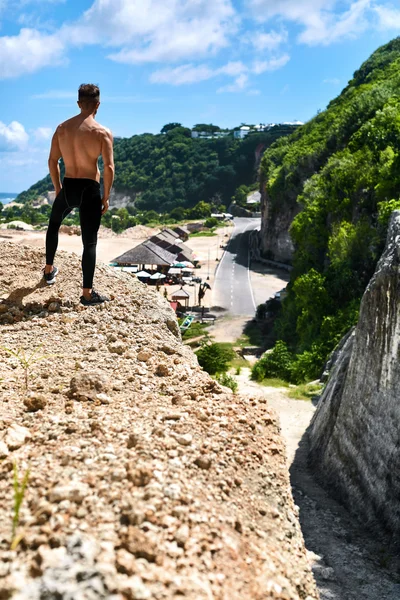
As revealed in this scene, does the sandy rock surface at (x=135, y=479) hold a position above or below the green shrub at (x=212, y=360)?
above

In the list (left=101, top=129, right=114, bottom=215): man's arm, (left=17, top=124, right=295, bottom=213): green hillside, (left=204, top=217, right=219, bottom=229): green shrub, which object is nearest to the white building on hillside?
(left=17, top=124, right=295, bottom=213): green hillside

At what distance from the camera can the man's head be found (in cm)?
761

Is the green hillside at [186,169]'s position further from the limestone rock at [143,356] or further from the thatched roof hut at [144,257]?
the limestone rock at [143,356]

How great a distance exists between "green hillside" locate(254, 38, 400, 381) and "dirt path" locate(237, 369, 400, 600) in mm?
11644

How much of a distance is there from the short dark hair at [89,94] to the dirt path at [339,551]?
7.31 meters

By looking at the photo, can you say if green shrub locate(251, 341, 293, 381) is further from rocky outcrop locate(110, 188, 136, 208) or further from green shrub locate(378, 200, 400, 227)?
rocky outcrop locate(110, 188, 136, 208)

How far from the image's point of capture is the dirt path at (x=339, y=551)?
9336 millimetres

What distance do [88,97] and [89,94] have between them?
4 cm

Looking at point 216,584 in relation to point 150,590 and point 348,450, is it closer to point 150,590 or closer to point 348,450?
point 150,590

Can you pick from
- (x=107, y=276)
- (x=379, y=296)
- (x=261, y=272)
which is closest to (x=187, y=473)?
(x=107, y=276)

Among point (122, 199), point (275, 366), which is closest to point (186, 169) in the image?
point (122, 199)

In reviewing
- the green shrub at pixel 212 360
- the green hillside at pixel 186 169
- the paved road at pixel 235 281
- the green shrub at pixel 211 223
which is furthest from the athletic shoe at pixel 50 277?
the green hillside at pixel 186 169

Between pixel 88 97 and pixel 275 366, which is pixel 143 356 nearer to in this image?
pixel 88 97

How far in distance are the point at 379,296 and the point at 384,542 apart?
4.93 meters
